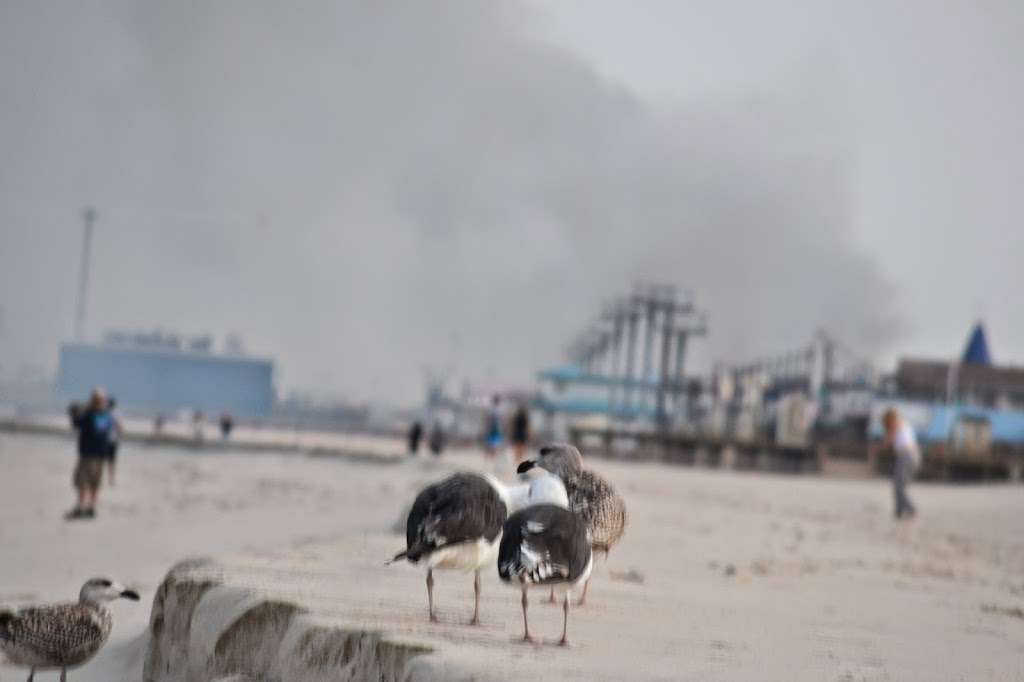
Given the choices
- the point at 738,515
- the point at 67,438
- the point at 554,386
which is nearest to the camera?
the point at 738,515

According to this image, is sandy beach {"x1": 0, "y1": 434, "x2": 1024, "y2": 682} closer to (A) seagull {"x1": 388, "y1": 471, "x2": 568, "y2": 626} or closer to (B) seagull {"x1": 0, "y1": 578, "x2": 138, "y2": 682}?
(A) seagull {"x1": 388, "y1": 471, "x2": 568, "y2": 626}

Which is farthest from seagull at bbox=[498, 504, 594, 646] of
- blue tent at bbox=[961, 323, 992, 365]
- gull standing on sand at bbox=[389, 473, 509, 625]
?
blue tent at bbox=[961, 323, 992, 365]

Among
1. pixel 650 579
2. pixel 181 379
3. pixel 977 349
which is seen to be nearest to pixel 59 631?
pixel 650 579

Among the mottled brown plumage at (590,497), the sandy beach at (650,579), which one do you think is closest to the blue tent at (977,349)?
the sandy beach at (650,579)

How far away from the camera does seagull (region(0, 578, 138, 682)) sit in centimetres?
615

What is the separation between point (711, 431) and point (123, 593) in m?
74.3

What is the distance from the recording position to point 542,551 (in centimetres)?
558

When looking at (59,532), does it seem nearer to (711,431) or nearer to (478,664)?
(478,664)

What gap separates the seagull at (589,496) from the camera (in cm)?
733

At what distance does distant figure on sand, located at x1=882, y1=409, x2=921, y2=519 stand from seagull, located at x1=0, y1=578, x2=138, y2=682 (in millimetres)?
15615

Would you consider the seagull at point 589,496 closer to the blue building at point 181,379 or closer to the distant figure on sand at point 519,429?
the distant figure on sand at point 519,429

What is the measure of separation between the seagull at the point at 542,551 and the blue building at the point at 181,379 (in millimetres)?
97327

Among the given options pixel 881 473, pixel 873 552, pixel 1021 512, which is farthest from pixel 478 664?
pixel 881 473

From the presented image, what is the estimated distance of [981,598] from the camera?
10.5 m
